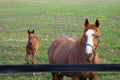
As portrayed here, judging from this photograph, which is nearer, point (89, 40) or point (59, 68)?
point (59, 68)

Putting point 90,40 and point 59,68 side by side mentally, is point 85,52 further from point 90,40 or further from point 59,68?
point 59,68

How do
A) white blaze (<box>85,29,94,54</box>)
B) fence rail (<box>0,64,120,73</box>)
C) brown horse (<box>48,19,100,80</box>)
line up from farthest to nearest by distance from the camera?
brown horse (<box>48,19,100,80</box>) → white blaze (<box>85,29,94,54</box>) → fence rail (<box>0,64,120,73</box>)

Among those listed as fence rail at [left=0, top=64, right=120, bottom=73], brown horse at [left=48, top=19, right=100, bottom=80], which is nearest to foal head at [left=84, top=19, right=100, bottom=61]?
brown horse at [left=48, top=19, right=100, bottom=80]

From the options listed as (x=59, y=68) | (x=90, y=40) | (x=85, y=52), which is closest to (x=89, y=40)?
(x=90, y=40)

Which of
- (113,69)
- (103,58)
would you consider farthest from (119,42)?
(113,69)

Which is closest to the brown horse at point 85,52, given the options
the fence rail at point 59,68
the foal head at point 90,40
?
the foal head at point 90,40

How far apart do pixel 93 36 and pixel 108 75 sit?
3.95 metres

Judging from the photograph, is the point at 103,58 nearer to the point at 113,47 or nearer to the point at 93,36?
the point at 113,47

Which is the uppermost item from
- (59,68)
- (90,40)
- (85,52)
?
(90,40)

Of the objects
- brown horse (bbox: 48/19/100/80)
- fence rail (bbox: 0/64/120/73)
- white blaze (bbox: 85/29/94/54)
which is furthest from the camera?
brown horse (bbox: 48/19/100/80)

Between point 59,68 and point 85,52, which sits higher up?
point 85,52

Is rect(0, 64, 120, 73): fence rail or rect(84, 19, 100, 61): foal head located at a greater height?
rect(84, 19, 100, 61): foal head

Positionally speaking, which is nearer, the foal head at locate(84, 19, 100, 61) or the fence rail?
the fence rail

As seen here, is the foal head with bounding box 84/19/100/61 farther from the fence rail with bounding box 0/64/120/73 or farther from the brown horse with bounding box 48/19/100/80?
the fence rail with bounding box 0/64/120/73
